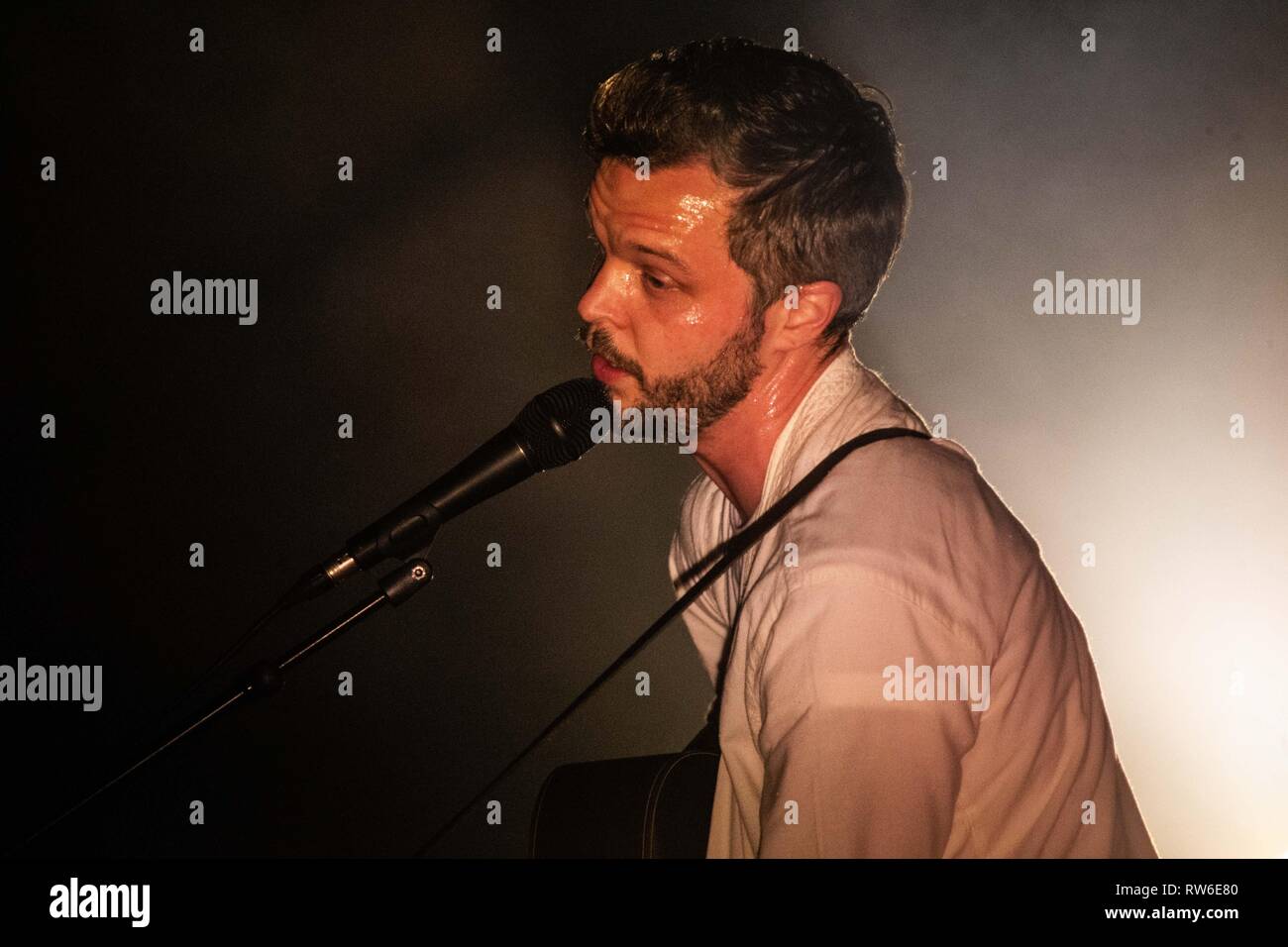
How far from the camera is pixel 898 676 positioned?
3.79 feet

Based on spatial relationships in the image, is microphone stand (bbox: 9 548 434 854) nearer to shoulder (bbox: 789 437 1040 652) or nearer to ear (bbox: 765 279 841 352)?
shoulder (bbox: 789 437 1040 652)

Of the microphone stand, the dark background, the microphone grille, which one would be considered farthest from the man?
the microphone stand

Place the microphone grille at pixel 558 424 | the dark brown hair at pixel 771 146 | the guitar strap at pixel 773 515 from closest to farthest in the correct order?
the microphone grille at pixel 558 424, the guitar strap at pixel 773 515, the dark brown hair at pixel 771 146

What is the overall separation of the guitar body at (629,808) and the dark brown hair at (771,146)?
0.68m

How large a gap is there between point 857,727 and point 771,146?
2.73 ft

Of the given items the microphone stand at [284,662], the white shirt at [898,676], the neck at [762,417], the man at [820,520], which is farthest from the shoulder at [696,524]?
the microphone stand at [284,662]

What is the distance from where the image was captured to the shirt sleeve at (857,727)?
45.6 inches

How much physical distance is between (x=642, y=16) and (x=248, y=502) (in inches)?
45.2

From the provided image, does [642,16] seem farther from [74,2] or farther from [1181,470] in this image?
[1181,470]

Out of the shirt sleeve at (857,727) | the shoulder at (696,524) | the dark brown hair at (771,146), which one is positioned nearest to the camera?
the shirt sleeve at (857,727)

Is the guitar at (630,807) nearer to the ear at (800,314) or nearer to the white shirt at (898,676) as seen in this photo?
the white shirt at (898,676)

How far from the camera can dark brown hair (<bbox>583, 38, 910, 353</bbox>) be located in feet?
4.99

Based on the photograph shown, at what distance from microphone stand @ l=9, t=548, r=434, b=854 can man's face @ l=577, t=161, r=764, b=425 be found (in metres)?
0.44
